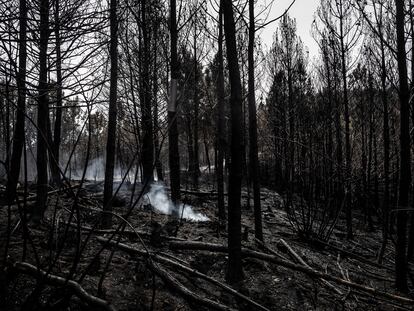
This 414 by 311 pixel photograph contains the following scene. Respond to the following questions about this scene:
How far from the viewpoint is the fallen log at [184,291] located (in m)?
3.39

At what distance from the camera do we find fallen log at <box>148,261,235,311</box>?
3.39 meters

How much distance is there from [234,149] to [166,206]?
616 cm

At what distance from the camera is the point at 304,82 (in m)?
19.0

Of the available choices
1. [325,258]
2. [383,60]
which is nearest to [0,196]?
[325,258]

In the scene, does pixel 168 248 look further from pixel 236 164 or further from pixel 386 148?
pixel 386 148

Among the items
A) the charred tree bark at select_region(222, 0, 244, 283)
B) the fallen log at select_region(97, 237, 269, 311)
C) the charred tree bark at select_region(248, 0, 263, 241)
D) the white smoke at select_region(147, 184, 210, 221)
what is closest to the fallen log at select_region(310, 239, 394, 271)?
the charred tree bark at select_region(248, 0, 263, 241)

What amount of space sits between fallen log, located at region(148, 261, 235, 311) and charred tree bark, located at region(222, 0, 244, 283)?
793 millimetres

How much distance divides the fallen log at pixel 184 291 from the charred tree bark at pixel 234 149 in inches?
31.2

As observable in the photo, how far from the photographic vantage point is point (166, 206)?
32.0 ft

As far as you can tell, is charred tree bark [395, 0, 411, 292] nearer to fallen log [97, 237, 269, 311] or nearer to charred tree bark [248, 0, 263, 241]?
charred tree bark [248, 0, 263, 241]

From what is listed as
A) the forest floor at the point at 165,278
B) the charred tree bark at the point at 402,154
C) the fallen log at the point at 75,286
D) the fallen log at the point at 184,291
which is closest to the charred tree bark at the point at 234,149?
the forest floor at the point at 165,278

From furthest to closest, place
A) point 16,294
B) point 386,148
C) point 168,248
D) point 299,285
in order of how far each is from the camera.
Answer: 1. point 386,148
2. point 168,248
3. point 299,285
4. point 16,294

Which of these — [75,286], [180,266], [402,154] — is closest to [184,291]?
[180,266]

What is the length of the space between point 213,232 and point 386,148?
A: 8.02 meters
